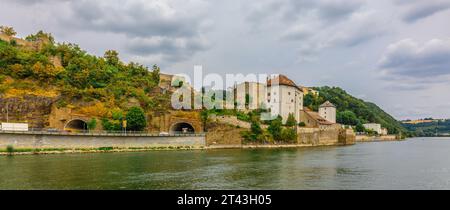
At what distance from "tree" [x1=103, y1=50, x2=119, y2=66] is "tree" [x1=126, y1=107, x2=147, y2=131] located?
2933 centimetres

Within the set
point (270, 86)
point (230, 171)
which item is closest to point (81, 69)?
point (270, 86)

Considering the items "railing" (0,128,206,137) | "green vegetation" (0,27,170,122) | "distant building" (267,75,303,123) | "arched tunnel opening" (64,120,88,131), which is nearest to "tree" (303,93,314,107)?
"distant building" (267,75,303,123)

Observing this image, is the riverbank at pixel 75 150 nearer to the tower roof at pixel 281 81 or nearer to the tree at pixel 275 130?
the tree at pixel 275 130

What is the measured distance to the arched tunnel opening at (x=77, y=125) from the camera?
51331mm


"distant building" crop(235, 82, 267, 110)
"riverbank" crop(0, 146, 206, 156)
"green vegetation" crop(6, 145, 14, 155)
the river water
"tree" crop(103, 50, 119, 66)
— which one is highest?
"tree" crop(103, 50, 119, 66)

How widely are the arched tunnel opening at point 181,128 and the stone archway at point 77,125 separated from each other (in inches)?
501

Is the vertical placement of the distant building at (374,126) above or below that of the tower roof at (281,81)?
below

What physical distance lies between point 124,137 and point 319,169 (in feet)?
92.4

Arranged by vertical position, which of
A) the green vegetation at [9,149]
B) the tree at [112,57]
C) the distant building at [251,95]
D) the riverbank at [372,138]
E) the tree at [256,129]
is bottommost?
the riverbank at [372,138]

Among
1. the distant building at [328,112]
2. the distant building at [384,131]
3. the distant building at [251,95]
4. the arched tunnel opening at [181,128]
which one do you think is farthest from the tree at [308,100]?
the arched tunnel opening at [181,128]

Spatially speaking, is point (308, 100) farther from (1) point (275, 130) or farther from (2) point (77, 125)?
(2) point (77, 125)

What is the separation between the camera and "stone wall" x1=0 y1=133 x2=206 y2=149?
39.4 meters

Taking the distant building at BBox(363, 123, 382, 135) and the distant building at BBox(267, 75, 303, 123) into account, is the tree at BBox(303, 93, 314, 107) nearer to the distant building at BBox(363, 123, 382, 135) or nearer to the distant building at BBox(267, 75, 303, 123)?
the distant building at BBox(363, 123, 382, 135)
